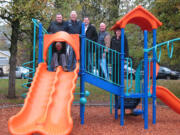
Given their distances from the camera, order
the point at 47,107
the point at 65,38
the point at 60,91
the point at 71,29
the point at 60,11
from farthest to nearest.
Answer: the point at 60,11
the point at 71,29
the point at 65,38
the point at 60,91
the point at 47,107

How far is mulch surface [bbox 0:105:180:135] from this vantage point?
6.45 meters

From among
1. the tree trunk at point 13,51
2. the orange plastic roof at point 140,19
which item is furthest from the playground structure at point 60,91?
the tree trunk at point 13,51

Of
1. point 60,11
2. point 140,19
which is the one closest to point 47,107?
point 140,19

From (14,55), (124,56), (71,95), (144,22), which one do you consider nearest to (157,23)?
(144,22)

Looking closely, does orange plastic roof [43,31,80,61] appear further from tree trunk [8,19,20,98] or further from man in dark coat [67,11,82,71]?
tree trunk [8,19,20,98]

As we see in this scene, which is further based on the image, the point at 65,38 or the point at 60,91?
the point at 65,38

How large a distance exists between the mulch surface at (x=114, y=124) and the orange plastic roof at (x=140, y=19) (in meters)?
2.98

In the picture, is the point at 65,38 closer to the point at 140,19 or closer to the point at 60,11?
the point at 140,19

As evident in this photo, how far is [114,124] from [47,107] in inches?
109

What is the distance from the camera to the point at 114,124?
24.0ft

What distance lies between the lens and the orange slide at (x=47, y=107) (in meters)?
4.76

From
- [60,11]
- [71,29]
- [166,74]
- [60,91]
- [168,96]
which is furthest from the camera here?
[166,74]

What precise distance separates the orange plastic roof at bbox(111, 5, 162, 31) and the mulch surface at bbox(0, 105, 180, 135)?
9.78ft

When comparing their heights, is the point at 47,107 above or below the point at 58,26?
below
